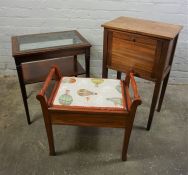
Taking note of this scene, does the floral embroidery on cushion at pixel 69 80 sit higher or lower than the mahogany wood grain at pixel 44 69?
higher

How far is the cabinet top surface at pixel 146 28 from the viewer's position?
1.17 meters

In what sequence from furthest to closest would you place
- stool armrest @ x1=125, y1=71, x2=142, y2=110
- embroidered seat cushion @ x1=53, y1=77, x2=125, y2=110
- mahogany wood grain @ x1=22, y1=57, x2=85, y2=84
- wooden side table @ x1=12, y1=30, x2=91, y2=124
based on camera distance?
mahogany wood grain @ x1=22, y1=57, x2=85, y2=84
wooden side table @ x1=12, y1=30, x2=91, y2=124
embroidered seat cushion @ x1=53, y1=77, x2=125, y2=110
stool armrest @ x1=125, y1=71, x2=142, y2=110

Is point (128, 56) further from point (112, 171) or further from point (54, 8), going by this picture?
point (54, 8)

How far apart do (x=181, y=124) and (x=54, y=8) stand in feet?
4.97

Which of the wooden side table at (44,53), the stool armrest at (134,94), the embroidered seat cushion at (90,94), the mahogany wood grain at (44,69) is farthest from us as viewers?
the mahogany wood grain at (44,69)

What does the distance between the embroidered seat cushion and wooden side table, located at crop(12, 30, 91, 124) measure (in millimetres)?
212

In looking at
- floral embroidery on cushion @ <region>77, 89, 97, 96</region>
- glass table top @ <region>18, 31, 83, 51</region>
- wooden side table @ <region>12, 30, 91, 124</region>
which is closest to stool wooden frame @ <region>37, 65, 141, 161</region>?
floral embroidery on cushion @ <region>77, 89, 97, 96</region>

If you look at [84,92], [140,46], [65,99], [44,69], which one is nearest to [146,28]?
[140,46]

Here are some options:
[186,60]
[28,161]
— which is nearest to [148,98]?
[186,60]

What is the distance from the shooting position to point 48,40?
1.57 meters

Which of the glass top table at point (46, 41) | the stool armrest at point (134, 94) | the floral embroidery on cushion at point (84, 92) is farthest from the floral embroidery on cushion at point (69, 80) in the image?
the stool armrest at point (134, 94)

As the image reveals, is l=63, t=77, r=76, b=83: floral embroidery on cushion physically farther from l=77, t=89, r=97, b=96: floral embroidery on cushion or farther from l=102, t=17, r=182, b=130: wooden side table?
l=102, t=17, r=182, b=130: wooden side table

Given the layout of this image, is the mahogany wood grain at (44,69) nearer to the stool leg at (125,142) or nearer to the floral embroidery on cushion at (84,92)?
the floral embroidery on cushion at (84,92)

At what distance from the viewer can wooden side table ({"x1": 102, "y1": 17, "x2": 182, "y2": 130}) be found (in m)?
1.19
